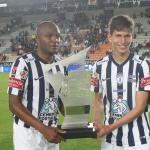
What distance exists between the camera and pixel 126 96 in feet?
12.9

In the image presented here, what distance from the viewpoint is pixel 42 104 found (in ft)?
13.6

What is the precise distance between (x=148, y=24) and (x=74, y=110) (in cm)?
3815

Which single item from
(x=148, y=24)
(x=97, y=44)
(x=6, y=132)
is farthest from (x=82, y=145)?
(x=148, y=24)

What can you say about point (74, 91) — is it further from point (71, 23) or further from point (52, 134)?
point (71, 23)

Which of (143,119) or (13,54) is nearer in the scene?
(143,119)

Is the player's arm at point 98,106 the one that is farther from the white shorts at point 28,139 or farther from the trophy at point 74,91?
the white shorts at point 28,139

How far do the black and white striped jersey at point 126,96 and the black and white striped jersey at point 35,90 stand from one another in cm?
52

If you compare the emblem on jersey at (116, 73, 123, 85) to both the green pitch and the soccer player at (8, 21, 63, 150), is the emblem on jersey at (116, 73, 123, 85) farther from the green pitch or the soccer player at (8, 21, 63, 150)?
the green pitch

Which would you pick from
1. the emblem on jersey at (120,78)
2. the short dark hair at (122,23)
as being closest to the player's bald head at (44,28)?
the short dark hair at (122,23)

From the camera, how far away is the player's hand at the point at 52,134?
389 cm

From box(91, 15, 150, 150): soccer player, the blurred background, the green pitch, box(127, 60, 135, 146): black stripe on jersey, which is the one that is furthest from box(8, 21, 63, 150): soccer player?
the blurred background

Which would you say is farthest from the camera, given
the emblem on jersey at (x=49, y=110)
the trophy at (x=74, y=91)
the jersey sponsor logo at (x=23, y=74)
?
the emblem on jersey at (x=49, y=110)

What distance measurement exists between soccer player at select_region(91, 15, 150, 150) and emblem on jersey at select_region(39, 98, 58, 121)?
39 centimetres

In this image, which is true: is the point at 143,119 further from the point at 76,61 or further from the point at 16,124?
the point at 16,124
